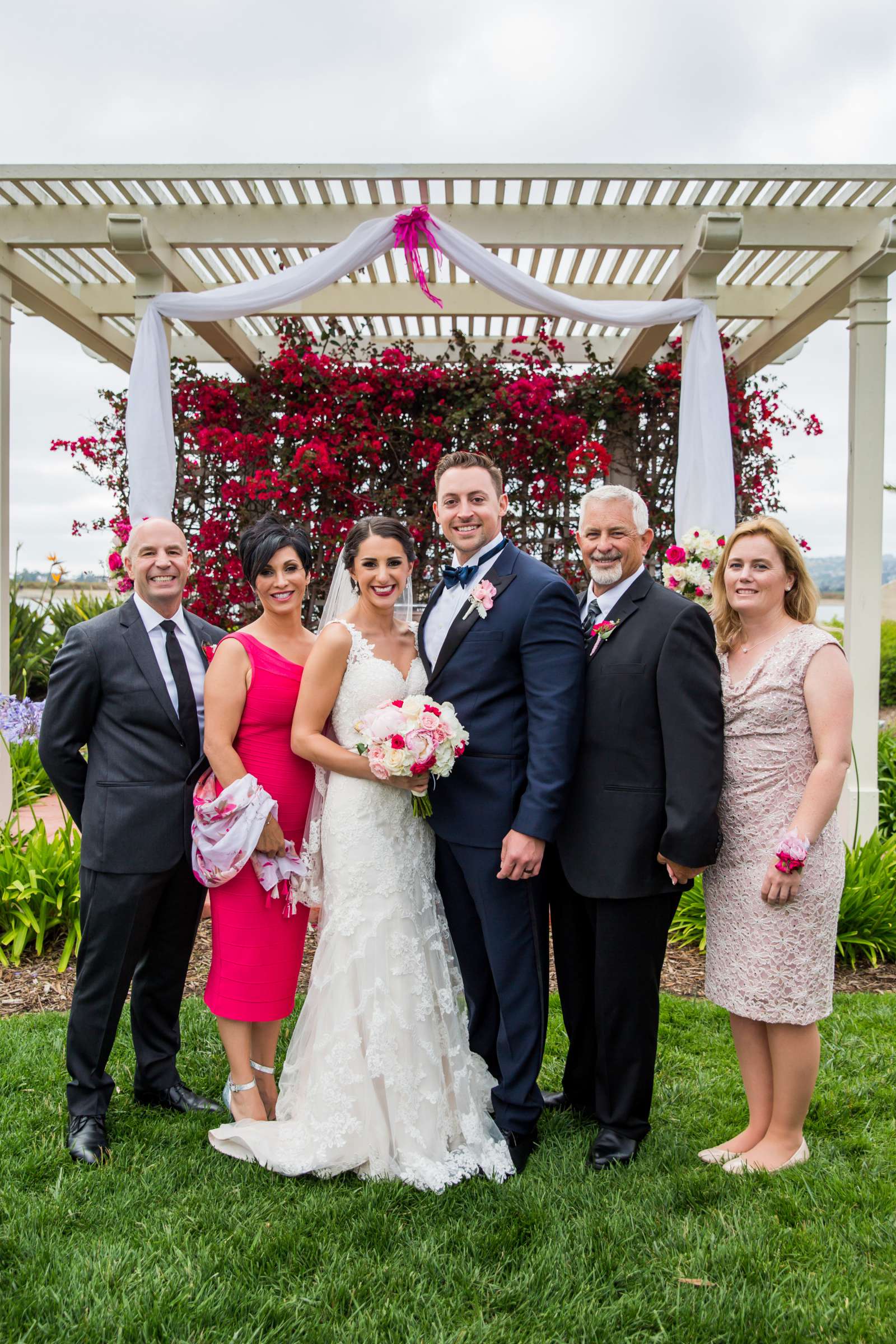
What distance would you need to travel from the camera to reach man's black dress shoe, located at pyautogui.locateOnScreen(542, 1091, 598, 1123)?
336 cm

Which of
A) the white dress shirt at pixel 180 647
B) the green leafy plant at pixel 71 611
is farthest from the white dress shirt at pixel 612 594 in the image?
Answer: the green leafy plant at pixel 71 611

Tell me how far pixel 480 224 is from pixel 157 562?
4511mm

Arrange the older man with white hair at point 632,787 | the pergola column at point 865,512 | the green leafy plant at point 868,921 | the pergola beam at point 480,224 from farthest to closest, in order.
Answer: the pergola beam at point 480,224 < the pergola column at point 865,512 < the green leafy plant at point 868,921 < the older man with white hair at point 632,787

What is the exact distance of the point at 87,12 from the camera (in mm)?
5562

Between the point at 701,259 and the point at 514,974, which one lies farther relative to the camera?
the point at 701,259

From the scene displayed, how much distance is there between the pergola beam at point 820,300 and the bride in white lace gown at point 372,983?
15.8 ft

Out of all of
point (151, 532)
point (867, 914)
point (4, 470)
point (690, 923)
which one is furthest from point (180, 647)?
point (4, 470)

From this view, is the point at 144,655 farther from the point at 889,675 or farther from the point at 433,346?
the point at 889,675

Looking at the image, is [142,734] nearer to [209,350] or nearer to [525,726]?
[525,726]

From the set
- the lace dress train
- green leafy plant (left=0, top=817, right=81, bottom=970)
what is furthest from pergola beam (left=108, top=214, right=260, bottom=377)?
the lace dress train

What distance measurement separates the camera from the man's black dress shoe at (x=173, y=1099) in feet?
11.0

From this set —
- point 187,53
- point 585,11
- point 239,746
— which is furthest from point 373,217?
point 239,746

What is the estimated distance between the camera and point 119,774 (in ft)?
10.3

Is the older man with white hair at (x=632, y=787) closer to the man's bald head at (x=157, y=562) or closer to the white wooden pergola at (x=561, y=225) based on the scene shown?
the man's bald head at (x=157, y=562)
